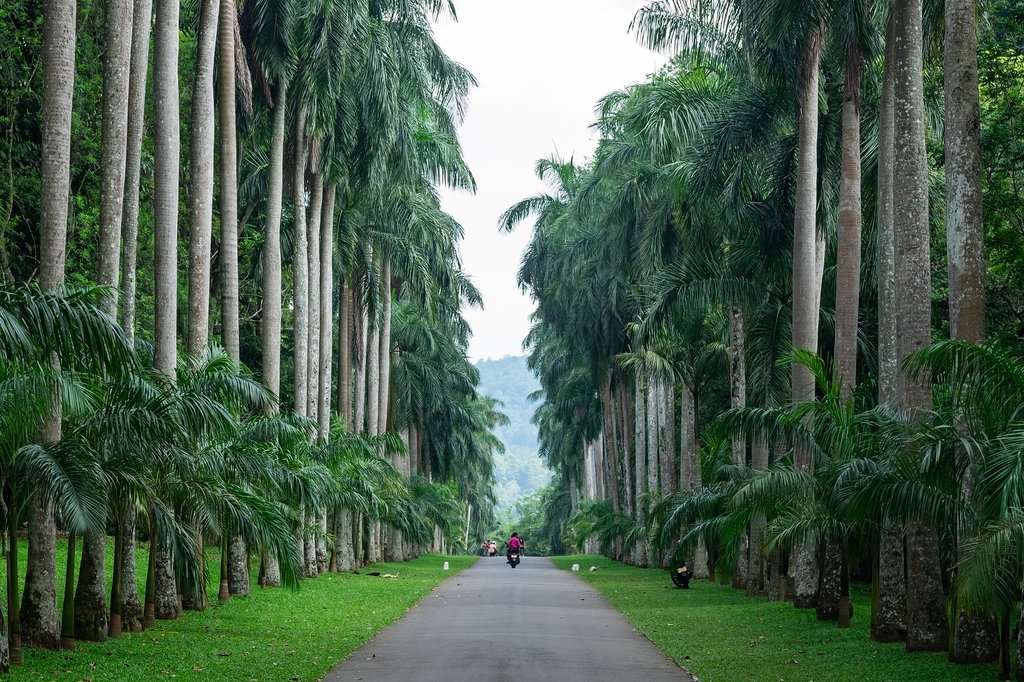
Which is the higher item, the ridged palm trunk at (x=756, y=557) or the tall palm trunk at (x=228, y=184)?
the tall palm trunk at (x=228, y=184)

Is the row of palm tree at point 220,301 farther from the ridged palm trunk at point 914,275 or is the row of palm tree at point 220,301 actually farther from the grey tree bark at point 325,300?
the ridged palm trunk at point 914,275

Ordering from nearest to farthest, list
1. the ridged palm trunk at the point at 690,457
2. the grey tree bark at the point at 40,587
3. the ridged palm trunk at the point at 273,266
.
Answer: the grey tree bark at the point at 40,587
the ridged palm trunk at the point at 273,266
the ridged palm trunk at the point at 690,457

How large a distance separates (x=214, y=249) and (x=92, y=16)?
1072 centimetres

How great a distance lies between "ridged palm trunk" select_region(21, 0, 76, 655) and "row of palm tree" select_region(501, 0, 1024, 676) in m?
9.33

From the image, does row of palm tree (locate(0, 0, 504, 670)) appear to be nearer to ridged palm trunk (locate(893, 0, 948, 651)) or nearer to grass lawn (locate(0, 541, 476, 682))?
grass lawn (locate(0, 541, 476, 682))

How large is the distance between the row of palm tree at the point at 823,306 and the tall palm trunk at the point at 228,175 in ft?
28.1

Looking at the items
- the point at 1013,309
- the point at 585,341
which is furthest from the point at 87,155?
the point at 585,341

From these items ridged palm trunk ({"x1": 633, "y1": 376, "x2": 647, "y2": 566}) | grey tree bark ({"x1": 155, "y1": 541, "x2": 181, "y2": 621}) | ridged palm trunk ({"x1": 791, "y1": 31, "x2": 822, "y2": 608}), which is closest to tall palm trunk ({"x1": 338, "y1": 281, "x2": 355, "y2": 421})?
ridged palm trunk ({"x1": 633, "y1": 376, "x2": 647, "y2": 566})

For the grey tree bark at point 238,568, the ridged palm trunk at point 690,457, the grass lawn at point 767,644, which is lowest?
the grass lawn at point 767,644

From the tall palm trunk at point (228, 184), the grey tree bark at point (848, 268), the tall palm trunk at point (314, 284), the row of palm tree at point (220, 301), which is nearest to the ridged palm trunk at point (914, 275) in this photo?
the grey tree bark at point (848, 268)

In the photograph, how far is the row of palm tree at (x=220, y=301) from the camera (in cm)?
1320

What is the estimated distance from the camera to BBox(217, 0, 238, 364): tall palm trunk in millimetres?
23516

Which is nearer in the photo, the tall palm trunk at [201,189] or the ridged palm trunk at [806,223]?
the tall palm trunk at [201,189]

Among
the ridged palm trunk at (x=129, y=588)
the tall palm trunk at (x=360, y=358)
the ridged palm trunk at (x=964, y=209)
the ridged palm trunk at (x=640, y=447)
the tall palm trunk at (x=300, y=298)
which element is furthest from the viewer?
the ridged palm trunk at (x=640, y=447)
